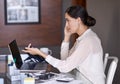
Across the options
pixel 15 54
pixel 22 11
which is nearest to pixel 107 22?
pixel 22 11

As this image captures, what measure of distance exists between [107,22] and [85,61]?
5.85 ft

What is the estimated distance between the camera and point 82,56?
6.98ft

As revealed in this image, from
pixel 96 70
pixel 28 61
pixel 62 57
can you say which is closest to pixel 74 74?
pixel 96 70

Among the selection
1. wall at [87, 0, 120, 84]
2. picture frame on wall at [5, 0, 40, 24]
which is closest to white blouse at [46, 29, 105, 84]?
wall at [87, 0, 120, 84]

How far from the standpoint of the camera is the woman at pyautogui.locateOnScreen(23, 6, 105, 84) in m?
2.12

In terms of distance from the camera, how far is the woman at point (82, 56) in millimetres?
2123

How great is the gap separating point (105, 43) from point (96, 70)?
1.73 m

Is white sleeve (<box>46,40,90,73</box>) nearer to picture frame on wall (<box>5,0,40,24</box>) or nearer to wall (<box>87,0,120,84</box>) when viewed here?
wall (<box>87,0,120,84</box>)

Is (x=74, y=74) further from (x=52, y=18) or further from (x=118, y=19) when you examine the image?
(x=52, y=18)

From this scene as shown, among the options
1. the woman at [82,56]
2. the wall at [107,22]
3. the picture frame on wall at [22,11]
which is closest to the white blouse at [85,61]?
the woman at [82,56]

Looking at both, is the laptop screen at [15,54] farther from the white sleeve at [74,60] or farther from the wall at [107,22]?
the wall at [107,22]

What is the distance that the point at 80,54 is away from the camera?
6.97 feet

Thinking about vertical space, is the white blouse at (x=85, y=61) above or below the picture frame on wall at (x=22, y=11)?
below

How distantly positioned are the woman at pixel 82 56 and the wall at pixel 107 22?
4.98 feet
